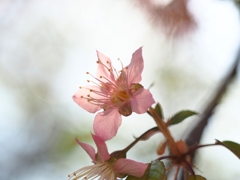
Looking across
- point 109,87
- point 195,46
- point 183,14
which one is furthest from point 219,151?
point 109,87

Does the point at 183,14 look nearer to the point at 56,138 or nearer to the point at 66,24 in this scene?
the point at 66,24

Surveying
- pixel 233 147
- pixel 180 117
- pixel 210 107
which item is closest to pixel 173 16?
pixel 210 107

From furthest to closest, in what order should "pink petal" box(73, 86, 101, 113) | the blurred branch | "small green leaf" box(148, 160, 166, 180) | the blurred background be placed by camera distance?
the blurred background < the blurred branch < "pink petal" box(73, 86, 101, 113) < "small green leaf" box(148, 160, 166, 180)

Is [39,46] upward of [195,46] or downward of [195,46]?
upward

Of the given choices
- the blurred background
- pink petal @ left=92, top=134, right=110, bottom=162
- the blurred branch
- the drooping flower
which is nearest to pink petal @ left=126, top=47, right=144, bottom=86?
the drooping flower

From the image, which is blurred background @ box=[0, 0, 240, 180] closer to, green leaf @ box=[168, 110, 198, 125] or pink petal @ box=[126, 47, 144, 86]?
green leaf @ box=[168, 110, 198, 125]
